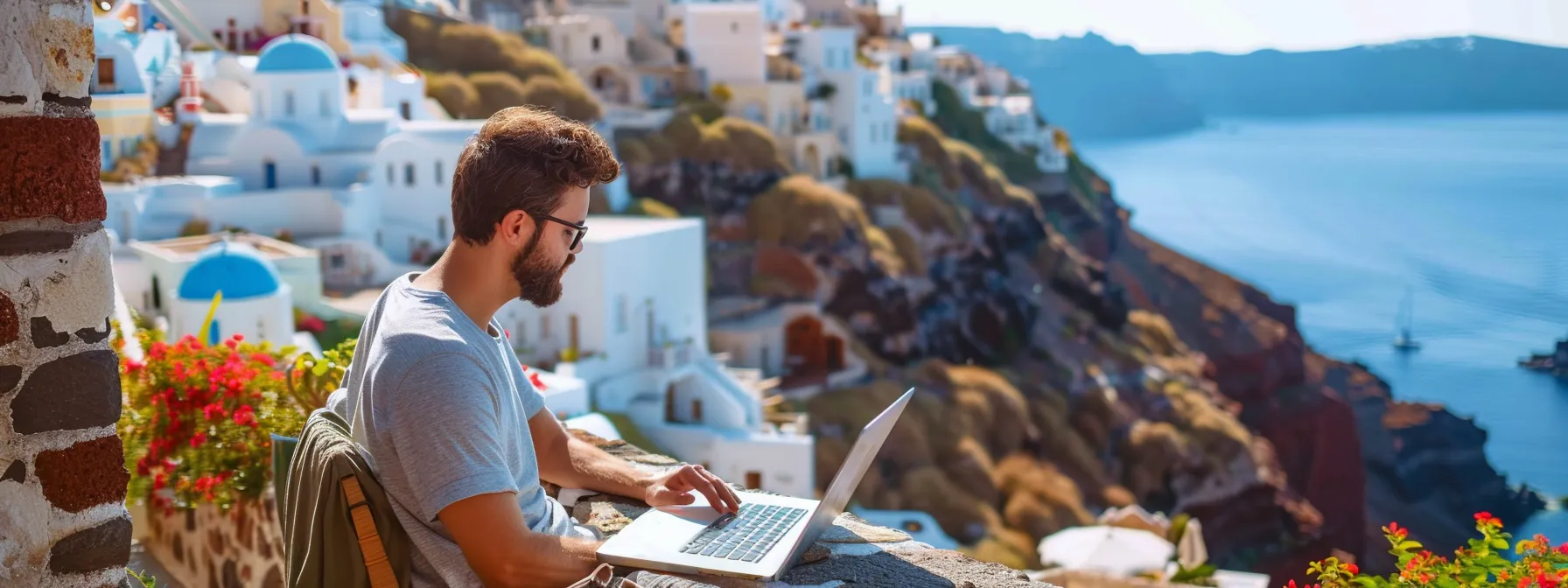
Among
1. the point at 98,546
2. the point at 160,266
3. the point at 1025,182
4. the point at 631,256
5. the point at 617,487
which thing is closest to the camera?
the point at 98,546

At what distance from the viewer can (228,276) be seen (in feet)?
55.8

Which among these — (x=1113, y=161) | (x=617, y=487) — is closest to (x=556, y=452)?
(x=617, y=487)

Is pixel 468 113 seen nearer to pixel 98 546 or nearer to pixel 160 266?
pixel 160 266

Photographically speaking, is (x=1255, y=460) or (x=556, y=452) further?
(x=1255, y=460)

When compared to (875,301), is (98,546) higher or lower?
higher

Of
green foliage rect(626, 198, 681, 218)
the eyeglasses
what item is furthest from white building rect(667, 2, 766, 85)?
the eyeglasses

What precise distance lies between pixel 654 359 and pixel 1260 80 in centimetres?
2482

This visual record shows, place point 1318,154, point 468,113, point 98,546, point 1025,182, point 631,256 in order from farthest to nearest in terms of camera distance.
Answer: point 1025,182, point 1318,154, point 468,113, point 631,256, point 98,546

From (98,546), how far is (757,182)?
33.2 metres

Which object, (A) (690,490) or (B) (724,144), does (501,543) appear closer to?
(A) (690,490)

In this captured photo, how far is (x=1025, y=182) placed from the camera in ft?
165

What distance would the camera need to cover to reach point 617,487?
3295mm

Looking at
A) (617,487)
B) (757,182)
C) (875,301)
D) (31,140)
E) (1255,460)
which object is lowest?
(1255,460)

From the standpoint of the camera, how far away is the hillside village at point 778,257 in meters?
21.2
